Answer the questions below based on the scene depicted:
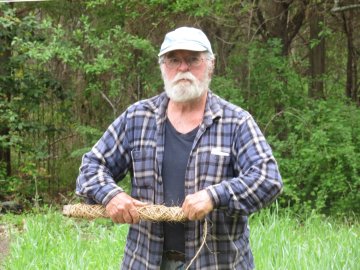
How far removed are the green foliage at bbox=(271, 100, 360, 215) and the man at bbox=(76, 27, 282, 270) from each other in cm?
573

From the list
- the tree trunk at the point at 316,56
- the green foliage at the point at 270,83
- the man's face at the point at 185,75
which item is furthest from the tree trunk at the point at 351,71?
the man's face at the point at 185,75

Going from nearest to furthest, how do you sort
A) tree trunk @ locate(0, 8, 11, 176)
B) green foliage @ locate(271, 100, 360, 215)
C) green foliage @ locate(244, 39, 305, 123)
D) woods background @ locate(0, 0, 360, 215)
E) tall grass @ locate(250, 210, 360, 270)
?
1. tall grass @ locate(250, 210, 360, 270)
2. green foliage @ locate(271, 100, 360, 215)
3. woods background @ locate(0, 0, 360, 215)
4. green foliage @ locate(244, 39, 305, 123)
5. tree trunk @ locate(0, 8, 11, 176)

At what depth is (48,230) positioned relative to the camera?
6.85 metres

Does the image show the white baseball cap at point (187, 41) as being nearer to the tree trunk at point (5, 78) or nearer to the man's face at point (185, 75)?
the man's face at point (185, 75)

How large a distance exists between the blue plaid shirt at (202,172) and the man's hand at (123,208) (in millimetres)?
35

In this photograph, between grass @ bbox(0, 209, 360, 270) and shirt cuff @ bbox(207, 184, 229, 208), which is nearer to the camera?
shirt cuff @ bbox(207, 184, 229, 208)

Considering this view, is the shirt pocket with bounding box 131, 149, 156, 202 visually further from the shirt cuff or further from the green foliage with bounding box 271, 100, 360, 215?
the green foliage with bounding box 271, 100, 360, 215

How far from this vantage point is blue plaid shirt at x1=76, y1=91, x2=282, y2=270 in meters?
2.94

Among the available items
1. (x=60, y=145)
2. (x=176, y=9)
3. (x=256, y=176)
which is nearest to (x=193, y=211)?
(x=256, y=176)

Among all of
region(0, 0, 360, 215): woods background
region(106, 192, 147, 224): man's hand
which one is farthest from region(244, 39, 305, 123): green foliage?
region(106, 192, 147, 224): man's hand

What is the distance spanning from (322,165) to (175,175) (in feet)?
21.4

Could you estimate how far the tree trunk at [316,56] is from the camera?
35.1 feet

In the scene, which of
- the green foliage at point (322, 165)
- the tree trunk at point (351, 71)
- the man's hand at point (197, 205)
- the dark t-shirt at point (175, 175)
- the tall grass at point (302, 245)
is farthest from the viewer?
the tree trunk at point (351, 71)

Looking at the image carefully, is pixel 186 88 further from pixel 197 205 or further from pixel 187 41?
pixel 197 205
